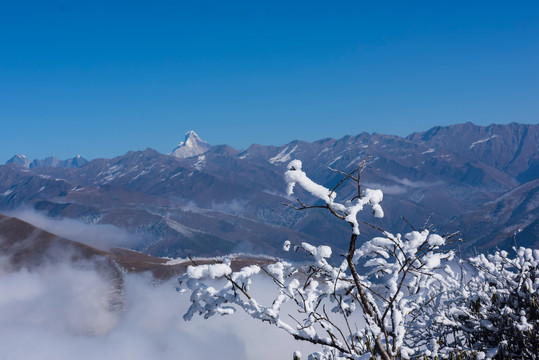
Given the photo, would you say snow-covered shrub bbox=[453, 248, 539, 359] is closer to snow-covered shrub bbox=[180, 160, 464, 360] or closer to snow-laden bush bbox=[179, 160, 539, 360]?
snow-laden bush bbox=[179, 160, 539, 360]

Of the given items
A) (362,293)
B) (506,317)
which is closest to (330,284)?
(362,293)

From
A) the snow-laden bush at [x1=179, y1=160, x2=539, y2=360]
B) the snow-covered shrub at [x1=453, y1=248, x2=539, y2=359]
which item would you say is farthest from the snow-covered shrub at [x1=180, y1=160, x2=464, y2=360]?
the snow-covered shrub at [x1=453, y1=248, x2=539, y2=359]

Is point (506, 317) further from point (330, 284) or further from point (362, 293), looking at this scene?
point (362, 293)

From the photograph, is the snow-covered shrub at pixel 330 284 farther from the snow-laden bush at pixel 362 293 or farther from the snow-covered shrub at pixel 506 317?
the snow-covered shrub at pixel 506 317

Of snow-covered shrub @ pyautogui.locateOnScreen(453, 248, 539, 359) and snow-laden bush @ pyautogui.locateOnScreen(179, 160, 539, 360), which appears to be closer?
snow-laden bush @ pyautogui.locateOnScreen(179, 160, 539, 360)

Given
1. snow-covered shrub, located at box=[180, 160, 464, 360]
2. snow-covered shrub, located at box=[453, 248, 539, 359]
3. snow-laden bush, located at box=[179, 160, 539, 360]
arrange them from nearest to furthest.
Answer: snow-covered shrub, located at box=[180, 160, 464, 360] → snow-laden bush, located at box=[179, 160, 539, 360] → snow-covered shrub, located at box=[453, 248, 539, 359]

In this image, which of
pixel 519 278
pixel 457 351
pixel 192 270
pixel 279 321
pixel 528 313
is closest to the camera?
pixel 192 270

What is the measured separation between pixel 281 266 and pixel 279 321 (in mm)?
1523

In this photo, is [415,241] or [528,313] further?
[528,313]

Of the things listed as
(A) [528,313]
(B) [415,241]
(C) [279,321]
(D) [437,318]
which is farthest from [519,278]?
(C) [279,321]

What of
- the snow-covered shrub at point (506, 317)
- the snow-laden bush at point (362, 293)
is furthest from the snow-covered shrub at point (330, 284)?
the snow-covered shrub at point (506, 317)

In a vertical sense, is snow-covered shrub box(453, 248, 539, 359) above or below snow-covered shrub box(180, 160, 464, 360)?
below

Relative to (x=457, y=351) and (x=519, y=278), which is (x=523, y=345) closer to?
(x=457, y=351)

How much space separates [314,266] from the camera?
16.7 ft
